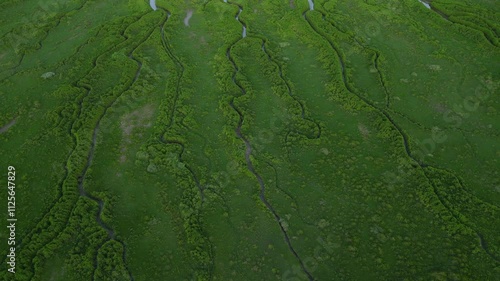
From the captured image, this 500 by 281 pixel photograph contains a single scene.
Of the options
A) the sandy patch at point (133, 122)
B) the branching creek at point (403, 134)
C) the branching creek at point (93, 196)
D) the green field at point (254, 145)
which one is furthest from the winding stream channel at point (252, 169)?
the branching creek at point (403, 134)

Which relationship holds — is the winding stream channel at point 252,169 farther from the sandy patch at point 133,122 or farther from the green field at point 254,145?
the sandy patch at point 133,122

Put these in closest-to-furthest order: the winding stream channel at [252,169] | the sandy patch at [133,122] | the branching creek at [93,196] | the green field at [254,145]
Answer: the green field at [254,145] < the winding stream channel at [252,169] < the branching creek at [93,196] < the sandy patch at [133,122]

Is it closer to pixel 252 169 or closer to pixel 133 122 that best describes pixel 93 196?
pixel 133 122

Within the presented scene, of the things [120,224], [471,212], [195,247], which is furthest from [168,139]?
[471,212]

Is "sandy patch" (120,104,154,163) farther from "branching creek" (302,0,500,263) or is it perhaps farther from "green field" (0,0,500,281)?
"branching creek" (302,0,500,263)

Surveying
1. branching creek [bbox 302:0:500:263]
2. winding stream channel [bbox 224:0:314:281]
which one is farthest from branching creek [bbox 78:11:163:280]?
branching creek [bbox 302:0:500:263]

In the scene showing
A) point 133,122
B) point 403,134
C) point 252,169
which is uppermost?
point 133,122

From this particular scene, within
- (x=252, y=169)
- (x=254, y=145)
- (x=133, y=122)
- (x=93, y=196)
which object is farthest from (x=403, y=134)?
(x=93, y=196)

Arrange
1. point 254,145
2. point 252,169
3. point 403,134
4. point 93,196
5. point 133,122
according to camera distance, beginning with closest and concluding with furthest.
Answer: point 93,196 < point 252,169 < point 254,145 < point 403,134 < point 133,122
